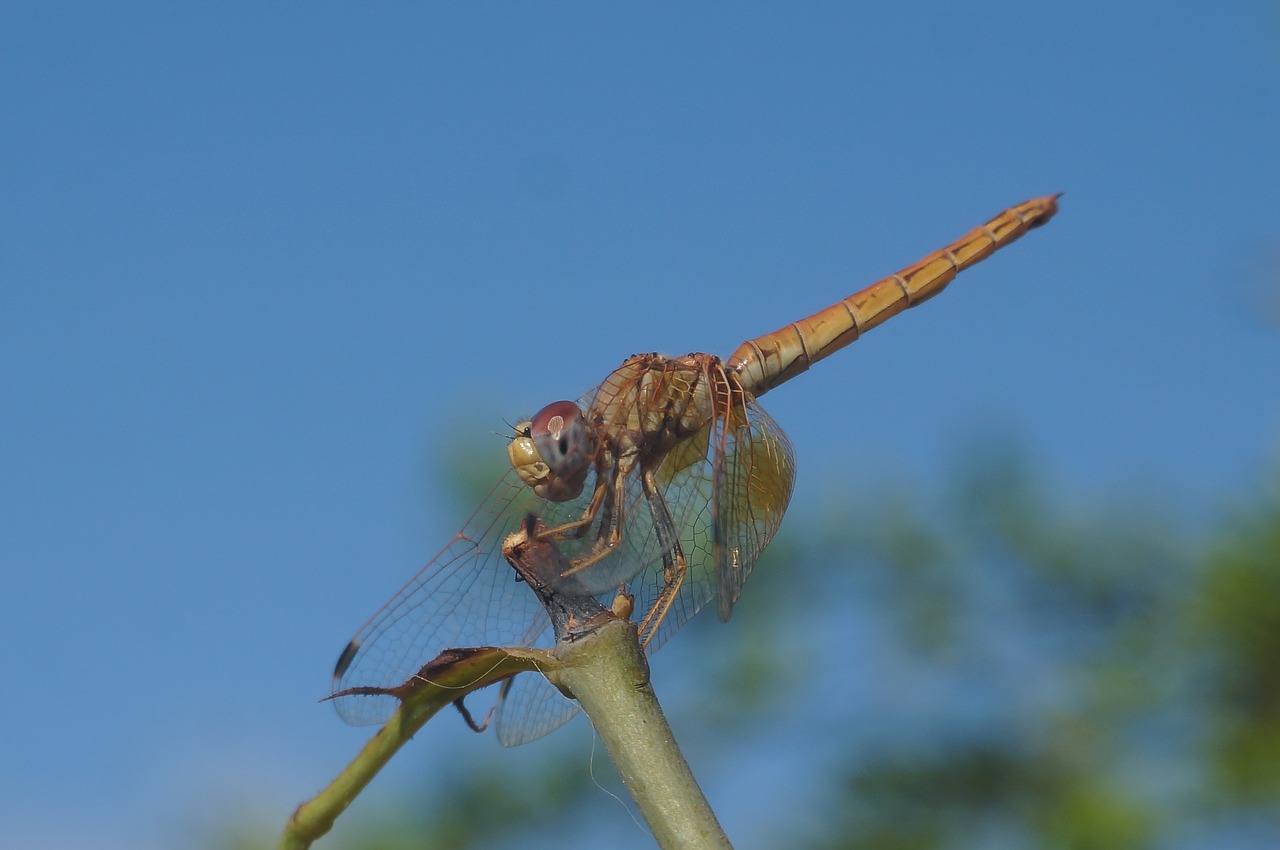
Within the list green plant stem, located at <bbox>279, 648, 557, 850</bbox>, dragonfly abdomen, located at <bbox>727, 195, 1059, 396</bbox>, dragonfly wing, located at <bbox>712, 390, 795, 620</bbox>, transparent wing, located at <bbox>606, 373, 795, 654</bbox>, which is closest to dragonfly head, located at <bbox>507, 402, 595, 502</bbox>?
transparent wing, located at <bbox>606, 373, 795, 654</bbox>

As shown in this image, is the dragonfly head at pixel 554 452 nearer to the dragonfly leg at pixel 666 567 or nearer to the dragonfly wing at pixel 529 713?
the dragonfly leg at pixel 666 567

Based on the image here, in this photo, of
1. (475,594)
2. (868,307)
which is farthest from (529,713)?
(868,307)

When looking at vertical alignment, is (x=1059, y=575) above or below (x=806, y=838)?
above

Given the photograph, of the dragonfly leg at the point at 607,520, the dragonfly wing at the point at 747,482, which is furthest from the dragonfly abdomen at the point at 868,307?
the dragonfly leg at the point at 607,520

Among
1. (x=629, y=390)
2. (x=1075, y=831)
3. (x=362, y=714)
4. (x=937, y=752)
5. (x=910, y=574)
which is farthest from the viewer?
(x=910, y=574)

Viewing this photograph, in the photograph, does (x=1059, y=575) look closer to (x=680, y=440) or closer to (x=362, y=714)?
(x=680, y=440)

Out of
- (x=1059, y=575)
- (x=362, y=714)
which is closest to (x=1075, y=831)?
(x=1059, y=575)
